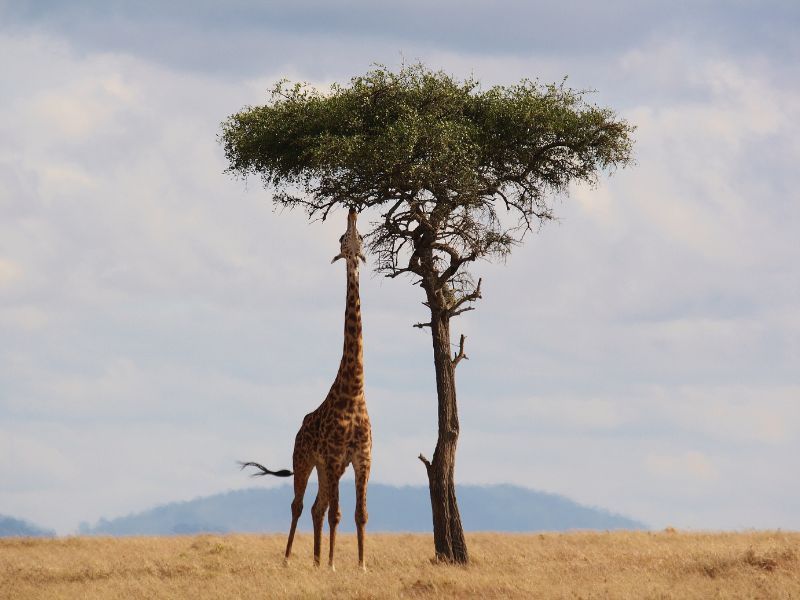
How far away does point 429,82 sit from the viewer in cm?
2933

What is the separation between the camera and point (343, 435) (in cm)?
2453

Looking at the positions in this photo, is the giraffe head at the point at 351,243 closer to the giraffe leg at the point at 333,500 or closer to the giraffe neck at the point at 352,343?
the giraffe neck at the point at 352,343

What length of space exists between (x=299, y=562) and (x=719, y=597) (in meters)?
10.2

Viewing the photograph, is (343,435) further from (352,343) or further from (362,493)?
(352,343)

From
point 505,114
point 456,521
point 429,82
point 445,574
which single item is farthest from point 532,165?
point 445,574

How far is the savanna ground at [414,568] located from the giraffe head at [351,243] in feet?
24.3

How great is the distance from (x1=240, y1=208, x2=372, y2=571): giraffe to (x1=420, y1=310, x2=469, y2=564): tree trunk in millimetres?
3148

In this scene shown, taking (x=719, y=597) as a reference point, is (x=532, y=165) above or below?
above

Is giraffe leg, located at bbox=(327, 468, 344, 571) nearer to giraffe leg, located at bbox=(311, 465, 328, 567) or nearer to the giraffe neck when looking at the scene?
giraffe leg, located at bbox=(311, 465, 328, 567)

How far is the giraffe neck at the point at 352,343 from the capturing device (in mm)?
25266

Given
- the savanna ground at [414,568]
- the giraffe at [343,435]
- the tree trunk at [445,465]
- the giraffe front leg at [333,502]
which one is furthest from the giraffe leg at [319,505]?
the tree trunk at [445,465]

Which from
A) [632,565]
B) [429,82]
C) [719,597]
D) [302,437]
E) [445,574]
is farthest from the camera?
[429,82]

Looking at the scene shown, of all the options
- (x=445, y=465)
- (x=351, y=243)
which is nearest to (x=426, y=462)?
(x=445, y=465)

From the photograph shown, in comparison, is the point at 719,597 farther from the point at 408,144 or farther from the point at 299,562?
the point at 408,144
